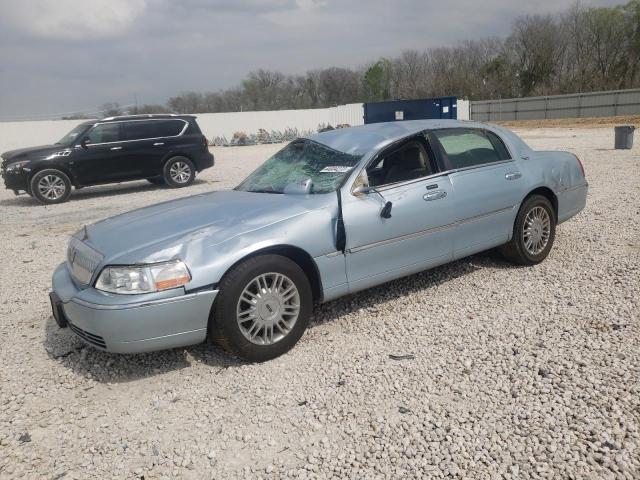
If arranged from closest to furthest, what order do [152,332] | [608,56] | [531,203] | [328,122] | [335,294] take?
[152,332] < [335,294] < [531,203] < [328,122] < [608,56]

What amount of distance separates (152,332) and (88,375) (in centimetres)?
72

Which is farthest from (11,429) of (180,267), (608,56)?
(608,56)

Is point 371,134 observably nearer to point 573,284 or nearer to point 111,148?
point 573,284

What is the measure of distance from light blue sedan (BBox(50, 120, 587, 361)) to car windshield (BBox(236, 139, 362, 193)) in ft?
0.05

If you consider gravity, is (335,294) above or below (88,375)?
above

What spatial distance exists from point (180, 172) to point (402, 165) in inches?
379

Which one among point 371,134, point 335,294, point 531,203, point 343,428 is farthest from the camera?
point 531,203

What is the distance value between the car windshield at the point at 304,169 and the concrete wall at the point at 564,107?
121ft

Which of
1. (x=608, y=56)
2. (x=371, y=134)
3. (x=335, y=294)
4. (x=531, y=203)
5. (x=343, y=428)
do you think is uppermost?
(x=608, y=56)

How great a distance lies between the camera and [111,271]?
3.33 metres

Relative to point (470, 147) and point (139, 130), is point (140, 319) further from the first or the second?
point (139, 130)

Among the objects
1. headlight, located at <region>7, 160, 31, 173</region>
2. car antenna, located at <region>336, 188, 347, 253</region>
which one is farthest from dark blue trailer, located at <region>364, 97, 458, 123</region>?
car antenna, located at <region>336, 188, 347, 253</region>

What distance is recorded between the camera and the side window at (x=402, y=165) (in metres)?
4.32

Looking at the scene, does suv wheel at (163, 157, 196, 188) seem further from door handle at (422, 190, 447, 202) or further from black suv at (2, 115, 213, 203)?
door handle at (422, 190, 447, 202)
